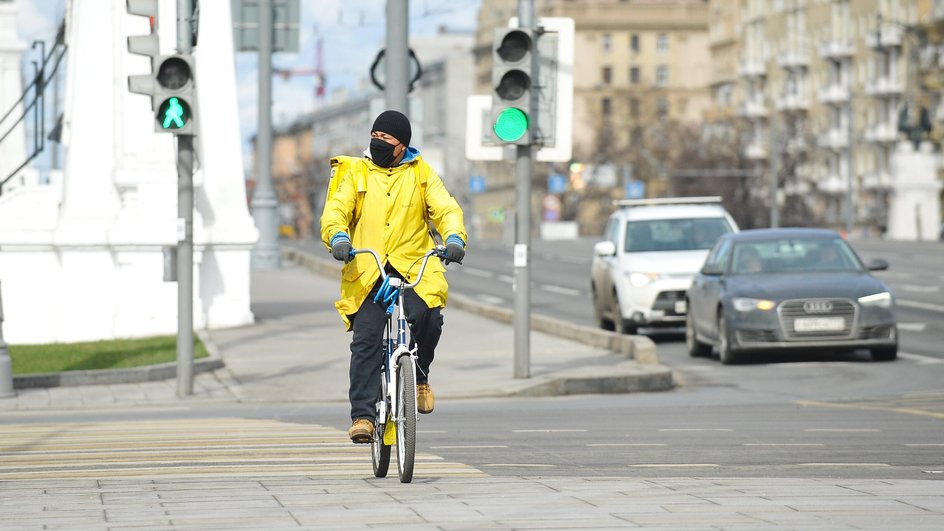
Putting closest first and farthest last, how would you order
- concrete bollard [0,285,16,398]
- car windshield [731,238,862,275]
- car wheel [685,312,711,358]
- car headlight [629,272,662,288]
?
concrete bollard [0,285,16,398] < car windshield [731,238,862,275] < car wheel [685,312,711,358] < car headlight [629,272,662,288]

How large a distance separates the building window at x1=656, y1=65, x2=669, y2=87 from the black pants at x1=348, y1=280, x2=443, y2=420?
15514cm

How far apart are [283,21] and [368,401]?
32.4 meters

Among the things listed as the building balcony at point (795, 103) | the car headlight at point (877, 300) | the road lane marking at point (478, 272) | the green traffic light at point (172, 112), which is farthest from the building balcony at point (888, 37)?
the green traffic light at point (172, 112)

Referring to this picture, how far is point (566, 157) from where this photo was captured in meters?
17.7

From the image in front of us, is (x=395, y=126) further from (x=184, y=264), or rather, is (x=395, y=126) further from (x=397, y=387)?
(x=184, y=264)

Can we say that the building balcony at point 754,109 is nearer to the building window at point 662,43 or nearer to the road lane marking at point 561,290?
the building window at point 662,43

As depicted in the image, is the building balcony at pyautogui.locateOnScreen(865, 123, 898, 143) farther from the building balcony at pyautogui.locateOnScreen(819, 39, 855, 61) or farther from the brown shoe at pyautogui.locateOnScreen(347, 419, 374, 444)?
the brown shoe at pyautogui.locateOnScreen(347, 419, 374, 444)

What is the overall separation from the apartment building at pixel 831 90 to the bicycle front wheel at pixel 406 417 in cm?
10061

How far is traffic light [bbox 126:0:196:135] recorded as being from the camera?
16.2 metres

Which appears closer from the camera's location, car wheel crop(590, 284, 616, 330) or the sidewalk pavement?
the sidewalk pavement

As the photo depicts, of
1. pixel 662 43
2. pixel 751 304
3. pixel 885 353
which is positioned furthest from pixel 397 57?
pixel 662 43

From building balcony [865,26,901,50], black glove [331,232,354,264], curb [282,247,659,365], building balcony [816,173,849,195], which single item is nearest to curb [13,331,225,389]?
curb [282,247,659,365]

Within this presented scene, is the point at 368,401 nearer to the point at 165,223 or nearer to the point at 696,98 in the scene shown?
the point at 165,223

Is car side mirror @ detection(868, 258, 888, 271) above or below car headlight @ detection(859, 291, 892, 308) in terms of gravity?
above
